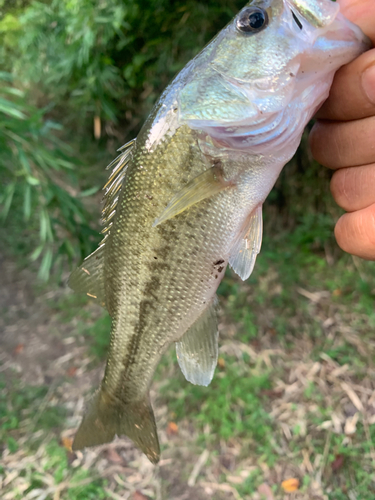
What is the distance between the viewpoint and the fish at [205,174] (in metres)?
0.76

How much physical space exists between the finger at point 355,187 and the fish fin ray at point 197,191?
39 centimetres

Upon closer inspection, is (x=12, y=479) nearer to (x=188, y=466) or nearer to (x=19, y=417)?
(x=19, y=417)

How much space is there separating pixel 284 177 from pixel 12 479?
9.12ft

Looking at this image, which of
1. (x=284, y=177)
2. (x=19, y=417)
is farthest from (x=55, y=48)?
(x=19, y=417)

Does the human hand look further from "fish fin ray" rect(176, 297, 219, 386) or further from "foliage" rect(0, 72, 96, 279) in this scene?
"foliage" rect(0, 72, 96, 279)

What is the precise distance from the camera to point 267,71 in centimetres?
77

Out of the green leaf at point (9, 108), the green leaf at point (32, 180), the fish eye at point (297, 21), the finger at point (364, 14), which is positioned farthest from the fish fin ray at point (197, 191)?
the green leaf at point (9, 108)

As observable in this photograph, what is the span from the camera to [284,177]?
2.60 meters

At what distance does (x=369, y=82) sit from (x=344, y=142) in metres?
0.18

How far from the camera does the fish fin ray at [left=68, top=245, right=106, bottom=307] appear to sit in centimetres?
112

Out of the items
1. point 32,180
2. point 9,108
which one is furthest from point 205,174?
point 9,108

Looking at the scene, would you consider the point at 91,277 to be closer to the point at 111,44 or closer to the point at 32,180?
the point at 32,180

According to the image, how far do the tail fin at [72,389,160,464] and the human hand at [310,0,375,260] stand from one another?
0.92 meters

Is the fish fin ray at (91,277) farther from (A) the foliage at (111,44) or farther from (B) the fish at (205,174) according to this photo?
(A) the foliage at (111,44)
